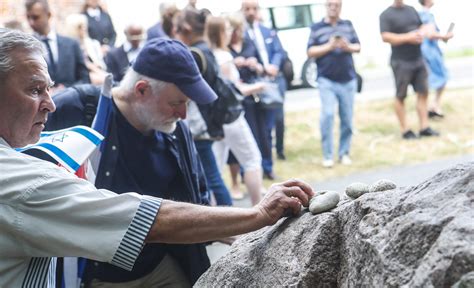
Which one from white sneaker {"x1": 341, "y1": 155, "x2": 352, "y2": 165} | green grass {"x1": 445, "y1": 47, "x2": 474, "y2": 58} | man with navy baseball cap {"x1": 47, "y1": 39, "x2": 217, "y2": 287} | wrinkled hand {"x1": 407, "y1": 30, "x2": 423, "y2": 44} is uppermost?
man with navy baseball cap {"x1": 47, "y1": 39, "x2": 217, "y2": 287}

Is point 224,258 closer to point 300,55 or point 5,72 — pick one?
point 5,72

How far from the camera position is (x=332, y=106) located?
34.7 feet

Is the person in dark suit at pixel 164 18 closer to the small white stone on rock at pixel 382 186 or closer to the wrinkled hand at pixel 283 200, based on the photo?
the wrinkled hand at pixel 283 200

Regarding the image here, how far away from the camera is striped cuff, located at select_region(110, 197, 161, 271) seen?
2703 mm

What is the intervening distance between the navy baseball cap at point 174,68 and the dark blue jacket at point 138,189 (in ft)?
0.78

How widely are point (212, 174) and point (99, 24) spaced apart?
6000 mm

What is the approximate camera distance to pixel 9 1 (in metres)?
16.7

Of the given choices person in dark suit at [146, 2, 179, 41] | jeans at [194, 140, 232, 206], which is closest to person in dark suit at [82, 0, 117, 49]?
person in dark suit at [146, 2, 179, 41]

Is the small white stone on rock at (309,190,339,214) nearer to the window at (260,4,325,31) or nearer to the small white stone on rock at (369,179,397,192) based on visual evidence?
the small white stone on rock at (369,179,397,192)

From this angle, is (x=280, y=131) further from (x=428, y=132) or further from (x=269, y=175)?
(x=428, y=132)

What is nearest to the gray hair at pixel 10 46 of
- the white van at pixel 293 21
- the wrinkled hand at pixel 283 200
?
the wrinkled hand at pixel 283 200

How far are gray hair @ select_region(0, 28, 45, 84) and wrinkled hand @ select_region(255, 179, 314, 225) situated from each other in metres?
0.98

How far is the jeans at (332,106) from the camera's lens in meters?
10.5

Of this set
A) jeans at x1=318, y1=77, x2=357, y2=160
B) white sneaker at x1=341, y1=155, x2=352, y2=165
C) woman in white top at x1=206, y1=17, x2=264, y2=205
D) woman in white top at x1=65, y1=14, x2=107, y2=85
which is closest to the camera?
woman in white top at x1=206, y1=17, x2=264, y2=205
